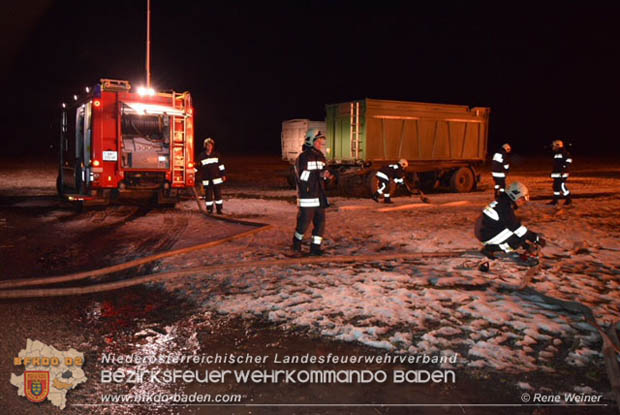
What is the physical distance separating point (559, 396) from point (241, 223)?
23.2ft

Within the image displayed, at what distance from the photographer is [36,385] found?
3416mm

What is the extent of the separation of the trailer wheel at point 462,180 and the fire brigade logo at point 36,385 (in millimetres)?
16098

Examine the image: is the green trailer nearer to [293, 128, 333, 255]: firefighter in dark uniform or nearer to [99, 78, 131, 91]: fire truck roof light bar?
[99, 78, 131, 91]: fire truck roof light bar

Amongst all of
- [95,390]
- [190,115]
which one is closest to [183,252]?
[95,390]

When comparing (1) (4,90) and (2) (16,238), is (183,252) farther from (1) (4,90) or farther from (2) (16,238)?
(1) (4,90)

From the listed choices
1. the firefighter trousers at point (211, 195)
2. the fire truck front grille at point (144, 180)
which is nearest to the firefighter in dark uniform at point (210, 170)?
the firefighter trousers at point (211, 195)

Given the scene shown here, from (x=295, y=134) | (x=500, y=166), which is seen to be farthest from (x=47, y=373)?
(x=295, y=134)

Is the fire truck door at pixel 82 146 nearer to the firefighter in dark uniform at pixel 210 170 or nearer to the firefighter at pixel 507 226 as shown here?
the firefighter in dark uniform at pixel 210 170

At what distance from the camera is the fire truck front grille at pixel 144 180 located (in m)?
11.6

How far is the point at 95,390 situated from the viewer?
339 cm

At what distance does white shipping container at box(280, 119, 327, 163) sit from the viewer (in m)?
19.5

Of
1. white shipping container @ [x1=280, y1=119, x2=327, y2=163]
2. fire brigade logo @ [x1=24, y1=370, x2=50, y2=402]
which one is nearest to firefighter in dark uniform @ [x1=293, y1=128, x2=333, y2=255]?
fire brigade logo @ [x1=24, y1=370, x2=50, y2=402]

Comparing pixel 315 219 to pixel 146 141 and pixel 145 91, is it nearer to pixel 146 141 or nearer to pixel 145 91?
pixel 145 91

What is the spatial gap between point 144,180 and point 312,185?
6193 mm
